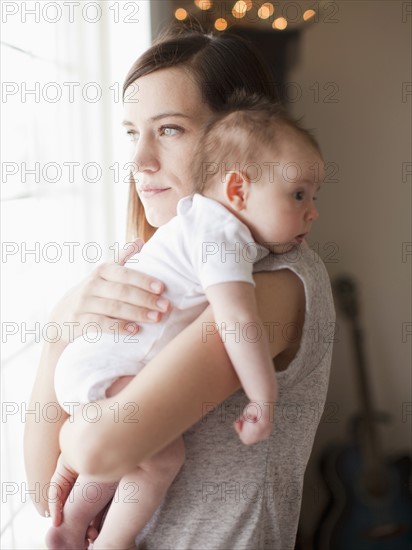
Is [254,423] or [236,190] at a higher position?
[236,190]

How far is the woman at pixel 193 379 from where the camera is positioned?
78 centimetres

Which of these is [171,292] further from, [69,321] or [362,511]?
[362,511]

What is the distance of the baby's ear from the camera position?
911 mm

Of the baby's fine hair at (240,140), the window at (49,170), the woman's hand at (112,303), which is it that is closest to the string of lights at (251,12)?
the window at (49,170)

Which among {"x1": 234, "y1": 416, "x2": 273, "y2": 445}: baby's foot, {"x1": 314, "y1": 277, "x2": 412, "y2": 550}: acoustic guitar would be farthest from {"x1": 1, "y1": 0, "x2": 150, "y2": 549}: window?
{"x1": 314, "y1": 277, "x2": 412, "y2": 550}: acoustic guitar

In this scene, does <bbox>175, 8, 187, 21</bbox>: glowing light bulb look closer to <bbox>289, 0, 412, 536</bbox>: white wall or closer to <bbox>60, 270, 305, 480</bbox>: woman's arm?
<bbox>289, 0, 412, 536</bbox>: white wall

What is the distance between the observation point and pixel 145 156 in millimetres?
1109

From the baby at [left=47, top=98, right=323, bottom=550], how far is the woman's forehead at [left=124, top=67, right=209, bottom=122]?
136mm

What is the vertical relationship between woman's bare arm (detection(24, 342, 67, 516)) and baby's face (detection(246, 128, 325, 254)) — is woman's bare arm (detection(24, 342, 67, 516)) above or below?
below

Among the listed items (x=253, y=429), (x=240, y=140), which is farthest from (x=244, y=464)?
(x=240, y=140)

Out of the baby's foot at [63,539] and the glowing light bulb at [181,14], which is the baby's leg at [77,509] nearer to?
the baby's foot at [63,539]

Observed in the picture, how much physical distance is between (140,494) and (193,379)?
223 mm

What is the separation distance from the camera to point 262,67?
47.7 inches

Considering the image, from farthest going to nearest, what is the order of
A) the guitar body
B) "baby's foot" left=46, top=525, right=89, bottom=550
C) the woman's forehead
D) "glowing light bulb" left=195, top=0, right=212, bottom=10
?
"glowing light bulb" left=195, top=0, right=212, bottom=10 < the guitar body < the woman's forehead < "baby's foot" left=46, top=525, right=89, bottom=550
